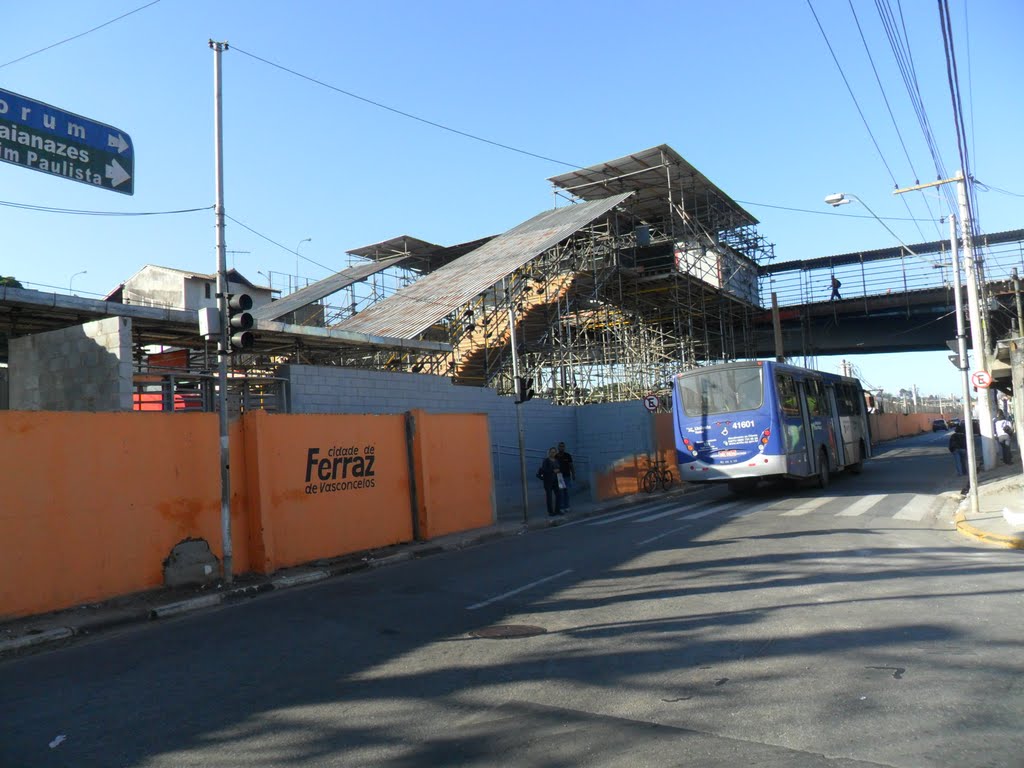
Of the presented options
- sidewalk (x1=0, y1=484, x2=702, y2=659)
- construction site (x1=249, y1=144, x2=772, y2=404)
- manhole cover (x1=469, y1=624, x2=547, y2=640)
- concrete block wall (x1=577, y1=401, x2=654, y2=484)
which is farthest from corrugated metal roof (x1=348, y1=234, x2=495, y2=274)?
manhole cover (x1=469, y1=624, x2=547, y2=640)

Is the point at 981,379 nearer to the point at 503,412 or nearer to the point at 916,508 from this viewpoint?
the point at 916,508

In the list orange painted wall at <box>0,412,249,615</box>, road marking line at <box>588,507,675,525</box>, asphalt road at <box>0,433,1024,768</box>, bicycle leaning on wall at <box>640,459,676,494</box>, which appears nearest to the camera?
asphalt road at <box>0,433,1024,768</box>

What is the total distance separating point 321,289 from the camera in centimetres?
3269

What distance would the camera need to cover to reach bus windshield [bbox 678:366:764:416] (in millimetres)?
19719

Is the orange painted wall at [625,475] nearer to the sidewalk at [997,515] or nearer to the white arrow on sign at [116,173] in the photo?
the sidewalk at [997,515]

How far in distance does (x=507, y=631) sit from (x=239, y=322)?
Answer: 21.7 feet

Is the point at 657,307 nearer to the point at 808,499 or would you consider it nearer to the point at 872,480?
the point at 872,480

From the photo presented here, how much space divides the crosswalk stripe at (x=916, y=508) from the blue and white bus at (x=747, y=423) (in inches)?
109

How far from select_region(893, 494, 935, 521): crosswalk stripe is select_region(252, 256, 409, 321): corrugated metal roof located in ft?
56.8

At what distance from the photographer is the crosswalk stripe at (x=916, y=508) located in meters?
15.7

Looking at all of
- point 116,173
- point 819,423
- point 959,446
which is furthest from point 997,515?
point 116,173

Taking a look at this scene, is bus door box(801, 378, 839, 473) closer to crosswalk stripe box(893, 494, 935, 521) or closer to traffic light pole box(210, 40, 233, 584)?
crosswalk stripe box(893, 494, 935, 521)

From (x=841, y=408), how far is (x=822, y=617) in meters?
20.0

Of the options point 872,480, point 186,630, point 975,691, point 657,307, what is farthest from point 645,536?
point 657,307
